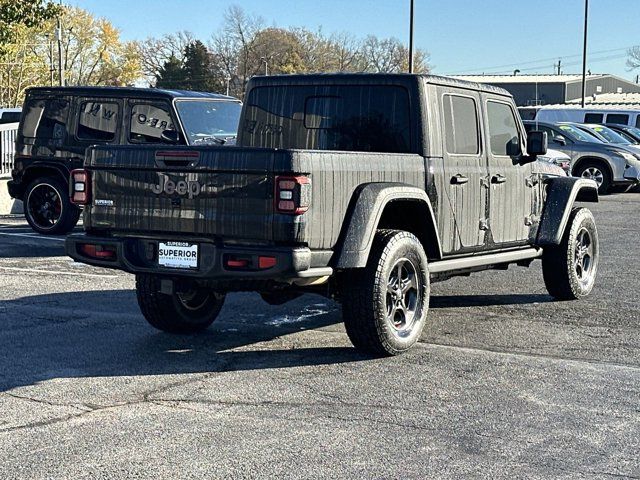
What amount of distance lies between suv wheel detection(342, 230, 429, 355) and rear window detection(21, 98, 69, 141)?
818cm

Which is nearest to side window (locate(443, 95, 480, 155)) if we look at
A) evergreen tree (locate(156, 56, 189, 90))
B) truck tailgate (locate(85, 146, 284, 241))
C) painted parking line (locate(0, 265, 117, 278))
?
truck tailgate (locate(85, 146, 284, 241))

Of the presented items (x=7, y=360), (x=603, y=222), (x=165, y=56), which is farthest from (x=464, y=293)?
(x=165, y=56)

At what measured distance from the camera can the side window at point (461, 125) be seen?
782cm

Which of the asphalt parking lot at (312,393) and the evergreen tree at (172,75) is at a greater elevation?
the evergreen tree at (172,75)

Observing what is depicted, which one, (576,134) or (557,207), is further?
(576,134)

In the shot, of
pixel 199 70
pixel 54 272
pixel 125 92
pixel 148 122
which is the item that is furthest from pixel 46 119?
pixel 199 70

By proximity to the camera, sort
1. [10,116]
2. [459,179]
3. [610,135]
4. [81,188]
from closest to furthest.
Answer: [81,188], [459,179], [610,135], [10,116]

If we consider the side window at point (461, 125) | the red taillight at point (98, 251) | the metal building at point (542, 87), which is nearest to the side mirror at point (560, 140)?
the side window at point (461, 125)

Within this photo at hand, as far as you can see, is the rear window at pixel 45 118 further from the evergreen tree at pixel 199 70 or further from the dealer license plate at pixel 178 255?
the evergreen tree at pixel 199 70

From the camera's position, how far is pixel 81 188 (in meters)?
7.13

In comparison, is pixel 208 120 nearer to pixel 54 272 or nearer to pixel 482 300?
pixel 54 272

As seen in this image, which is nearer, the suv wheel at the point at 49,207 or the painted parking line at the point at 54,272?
the painted parking line at the point at 54,272

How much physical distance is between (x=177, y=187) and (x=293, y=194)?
0.87 m

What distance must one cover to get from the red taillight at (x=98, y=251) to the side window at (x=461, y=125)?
8.39 feet
